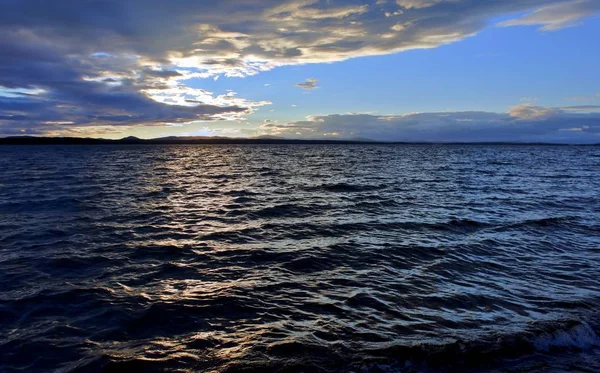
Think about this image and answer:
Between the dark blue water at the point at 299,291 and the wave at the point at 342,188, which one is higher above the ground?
the wave at the point at 342,188

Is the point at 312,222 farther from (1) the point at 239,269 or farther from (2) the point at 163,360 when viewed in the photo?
(2) the point at 163,360

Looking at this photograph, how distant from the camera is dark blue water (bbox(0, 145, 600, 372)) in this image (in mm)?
7512

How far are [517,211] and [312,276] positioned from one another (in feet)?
61.0

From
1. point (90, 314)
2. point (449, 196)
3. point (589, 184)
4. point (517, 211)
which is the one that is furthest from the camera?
point (589, 184)

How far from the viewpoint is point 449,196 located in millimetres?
30516

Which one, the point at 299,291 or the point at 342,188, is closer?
the point at 299,291

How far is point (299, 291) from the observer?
10.9 m

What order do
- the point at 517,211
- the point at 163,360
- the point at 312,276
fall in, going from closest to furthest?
the point at 163,360 → the point at 312,276 → the point at 517,211

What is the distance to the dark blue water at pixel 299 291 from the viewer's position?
751 centimetres

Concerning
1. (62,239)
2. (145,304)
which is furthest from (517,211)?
(62,239)

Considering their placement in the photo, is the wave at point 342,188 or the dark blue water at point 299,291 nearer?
the dark blue water at point 299,291

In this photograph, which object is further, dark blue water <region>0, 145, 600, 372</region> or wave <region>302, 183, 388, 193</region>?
wave <region>302, 183, 388, 193</region>

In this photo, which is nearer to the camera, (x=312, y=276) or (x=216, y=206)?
(x=312, y=276)

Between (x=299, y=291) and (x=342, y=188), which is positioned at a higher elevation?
(x=342, y=188)
